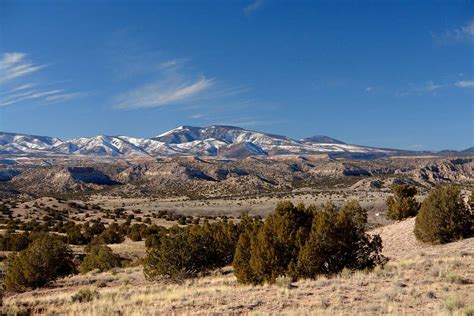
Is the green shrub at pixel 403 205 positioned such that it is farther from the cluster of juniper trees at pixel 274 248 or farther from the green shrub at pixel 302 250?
the green shrub at pixel 302 250

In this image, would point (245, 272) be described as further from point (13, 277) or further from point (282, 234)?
point (13, 277)

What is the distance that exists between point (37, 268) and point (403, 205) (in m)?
27.7

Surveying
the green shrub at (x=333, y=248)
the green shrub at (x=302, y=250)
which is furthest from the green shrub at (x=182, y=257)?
the green shrub at (x=333, y=248)

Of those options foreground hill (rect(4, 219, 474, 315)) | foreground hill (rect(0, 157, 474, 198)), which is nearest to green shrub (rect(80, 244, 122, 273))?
foreground hill (rect(4, 219, 474, 315))

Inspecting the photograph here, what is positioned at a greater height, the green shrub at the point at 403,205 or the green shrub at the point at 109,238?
the green shrub at the point at 403,205

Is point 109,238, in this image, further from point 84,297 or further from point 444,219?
point 444,219

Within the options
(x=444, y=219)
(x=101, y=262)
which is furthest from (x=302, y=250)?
(x=101, y=262)

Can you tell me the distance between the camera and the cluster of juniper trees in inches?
715

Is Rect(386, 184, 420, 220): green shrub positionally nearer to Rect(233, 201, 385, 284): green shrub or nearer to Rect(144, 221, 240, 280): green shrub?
Rect(144, 221, 240, 280): green shrub

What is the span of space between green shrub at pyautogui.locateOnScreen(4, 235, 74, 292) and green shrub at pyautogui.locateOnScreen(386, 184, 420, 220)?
84.4 ft

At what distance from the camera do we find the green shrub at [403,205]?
126ft

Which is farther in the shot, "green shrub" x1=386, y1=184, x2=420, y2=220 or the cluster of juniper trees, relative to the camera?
"green shrub" x1=386, y1=184, x2=420, y2=220

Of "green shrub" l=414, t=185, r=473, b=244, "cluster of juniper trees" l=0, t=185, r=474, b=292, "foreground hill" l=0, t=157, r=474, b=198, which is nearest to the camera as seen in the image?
"cluster of juniper trees" l=0, t=185, r=474, b=292

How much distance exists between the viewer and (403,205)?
38.7m
